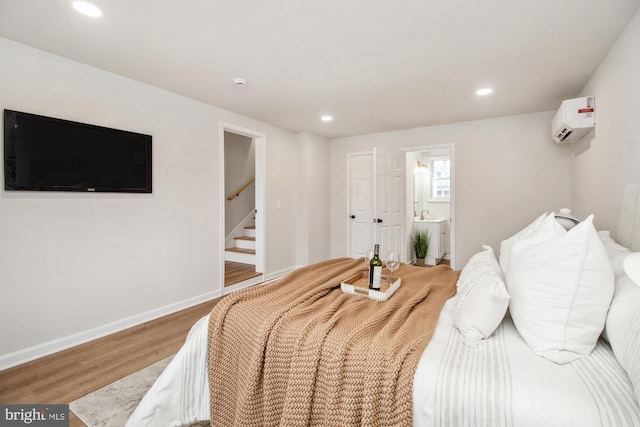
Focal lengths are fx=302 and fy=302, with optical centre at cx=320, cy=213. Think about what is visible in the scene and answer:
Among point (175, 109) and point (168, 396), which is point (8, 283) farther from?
point (175, 109)

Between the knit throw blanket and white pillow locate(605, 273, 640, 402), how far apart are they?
0.57 m

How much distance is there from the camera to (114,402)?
1.78 meters

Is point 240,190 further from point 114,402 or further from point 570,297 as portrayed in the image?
point 570,297

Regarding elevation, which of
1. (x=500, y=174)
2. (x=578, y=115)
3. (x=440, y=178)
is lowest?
(x=500, y=174)

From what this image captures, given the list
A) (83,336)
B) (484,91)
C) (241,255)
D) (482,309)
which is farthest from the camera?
(241,255)

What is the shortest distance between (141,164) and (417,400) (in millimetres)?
2995

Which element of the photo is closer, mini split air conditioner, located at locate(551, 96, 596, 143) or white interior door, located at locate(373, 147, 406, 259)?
mini split air conditioner, located at locate(551, 96, 596, 143)

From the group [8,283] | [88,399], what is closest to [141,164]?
[8,283]

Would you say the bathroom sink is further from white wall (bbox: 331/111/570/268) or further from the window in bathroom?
white wall (bbox: 331/111/570/268)

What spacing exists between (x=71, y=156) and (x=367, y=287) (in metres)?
2.55

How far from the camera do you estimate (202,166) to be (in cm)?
350

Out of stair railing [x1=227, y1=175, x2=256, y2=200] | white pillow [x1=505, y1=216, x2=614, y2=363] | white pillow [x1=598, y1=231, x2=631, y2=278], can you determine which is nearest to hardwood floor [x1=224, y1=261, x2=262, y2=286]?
stair railing [x1=227, y1=175, x2=256, y2=200]

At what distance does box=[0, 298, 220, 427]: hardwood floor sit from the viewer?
1879 mm

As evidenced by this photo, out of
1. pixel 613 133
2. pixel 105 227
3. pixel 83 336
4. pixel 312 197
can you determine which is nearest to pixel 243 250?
pixel 312 197
